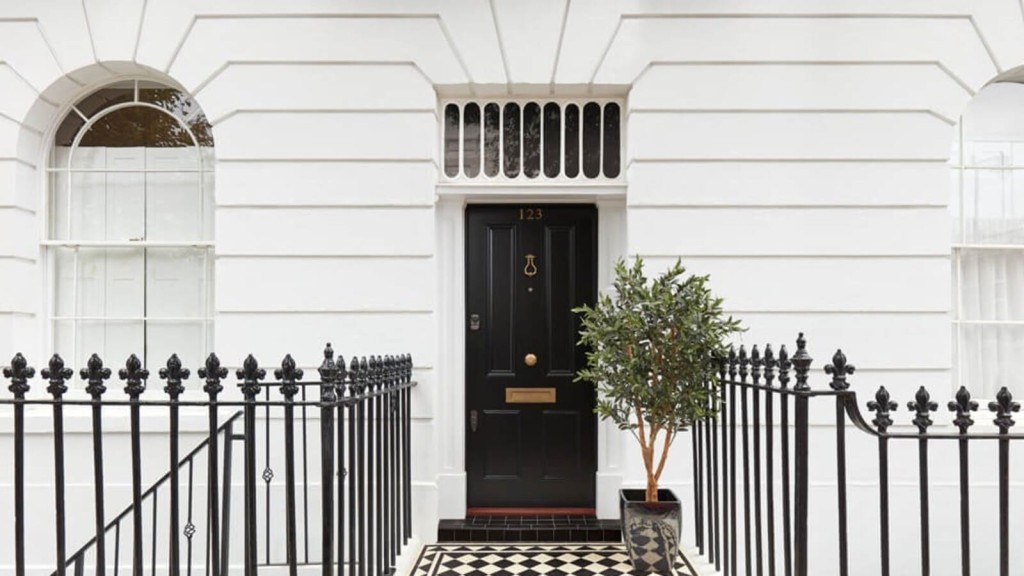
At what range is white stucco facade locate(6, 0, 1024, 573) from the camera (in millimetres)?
4895

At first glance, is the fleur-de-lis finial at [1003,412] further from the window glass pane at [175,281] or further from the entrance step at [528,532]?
the window glass pane at [175,281]

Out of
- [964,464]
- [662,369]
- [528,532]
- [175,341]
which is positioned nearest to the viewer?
[964,464]

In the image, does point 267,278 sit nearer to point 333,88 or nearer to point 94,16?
point 333,88

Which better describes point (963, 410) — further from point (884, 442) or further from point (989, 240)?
point (989, 240)

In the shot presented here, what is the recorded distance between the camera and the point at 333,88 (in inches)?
195

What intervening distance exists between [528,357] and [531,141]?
5.10 feet

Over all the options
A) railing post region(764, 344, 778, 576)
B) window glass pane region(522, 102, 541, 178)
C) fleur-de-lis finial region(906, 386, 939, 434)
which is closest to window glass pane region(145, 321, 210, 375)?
window glass pane region(522, 102, 541, 178)

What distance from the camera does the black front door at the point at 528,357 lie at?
5273 mm

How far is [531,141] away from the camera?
5211 millimetres

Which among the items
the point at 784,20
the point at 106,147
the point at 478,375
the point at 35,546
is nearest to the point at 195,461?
the point at 35,546

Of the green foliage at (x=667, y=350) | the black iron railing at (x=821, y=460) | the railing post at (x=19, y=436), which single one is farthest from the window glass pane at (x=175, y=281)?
the black iron railing at (x=821, y=460)

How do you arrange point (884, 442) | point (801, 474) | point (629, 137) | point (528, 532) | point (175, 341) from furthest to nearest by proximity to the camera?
1. point (175, 341)
2. point (629, 137)
3. point (528, 532)
4. point (801, 474)
5. point (884, 442)

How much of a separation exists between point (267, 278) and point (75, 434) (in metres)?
1.63

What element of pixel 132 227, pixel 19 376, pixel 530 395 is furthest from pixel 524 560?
pixel 132 227
